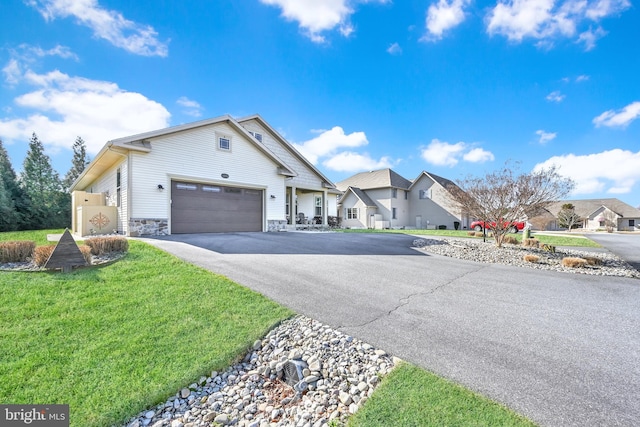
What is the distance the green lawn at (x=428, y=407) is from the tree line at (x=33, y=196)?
31.0 m

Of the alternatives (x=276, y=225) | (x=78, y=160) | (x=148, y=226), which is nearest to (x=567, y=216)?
(x=276, y=225)

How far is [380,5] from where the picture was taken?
10.8m

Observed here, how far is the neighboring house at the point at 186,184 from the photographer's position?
1092cm

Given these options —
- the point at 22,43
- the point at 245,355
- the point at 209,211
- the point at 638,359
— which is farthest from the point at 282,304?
the point at 22,43

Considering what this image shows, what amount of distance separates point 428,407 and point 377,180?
3093 centimetres

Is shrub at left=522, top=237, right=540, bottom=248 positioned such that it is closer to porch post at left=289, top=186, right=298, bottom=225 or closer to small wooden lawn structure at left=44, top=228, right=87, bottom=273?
porch post at left=289, top=186, right=298, bottom=225

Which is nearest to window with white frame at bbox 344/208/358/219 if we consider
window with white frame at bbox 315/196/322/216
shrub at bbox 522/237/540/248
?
window with white frame at bbox 315/196/322/216

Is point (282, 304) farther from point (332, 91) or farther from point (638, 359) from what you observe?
point (332, 91)

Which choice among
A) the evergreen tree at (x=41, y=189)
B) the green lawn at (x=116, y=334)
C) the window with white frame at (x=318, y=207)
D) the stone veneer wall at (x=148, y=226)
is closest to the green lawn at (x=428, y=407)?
the green lawn at (x=116, y=334)

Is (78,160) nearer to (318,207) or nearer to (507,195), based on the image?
(318,207)

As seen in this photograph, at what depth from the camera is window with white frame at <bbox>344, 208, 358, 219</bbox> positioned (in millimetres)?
30789

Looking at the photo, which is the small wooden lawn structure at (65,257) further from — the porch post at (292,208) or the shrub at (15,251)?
the porch post at (292,208)

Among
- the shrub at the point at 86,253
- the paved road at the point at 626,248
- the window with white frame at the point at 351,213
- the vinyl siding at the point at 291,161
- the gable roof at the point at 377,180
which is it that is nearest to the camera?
the shrub at the point at 86,253

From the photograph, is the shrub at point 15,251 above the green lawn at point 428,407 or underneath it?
above
